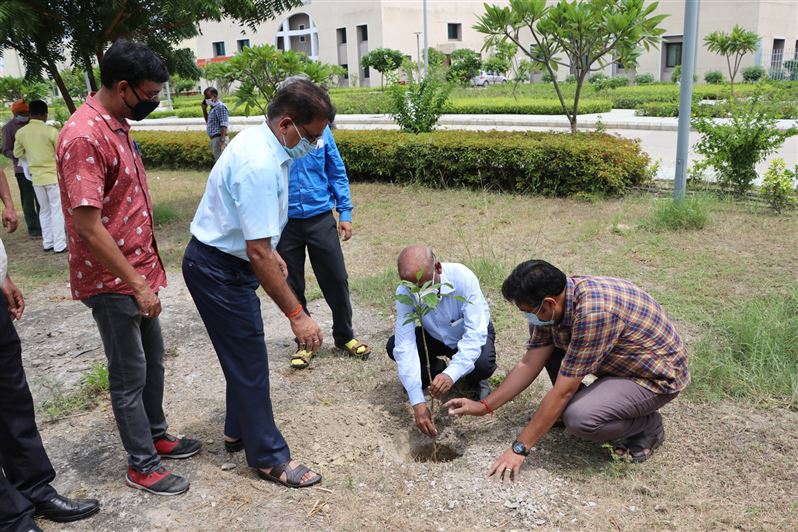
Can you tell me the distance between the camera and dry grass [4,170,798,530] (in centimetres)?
263

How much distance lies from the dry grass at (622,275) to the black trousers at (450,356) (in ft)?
0.75

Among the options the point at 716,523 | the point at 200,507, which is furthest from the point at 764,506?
the point at 200,507

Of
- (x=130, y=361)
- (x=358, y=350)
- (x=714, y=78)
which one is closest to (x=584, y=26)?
(x=358, y=350)

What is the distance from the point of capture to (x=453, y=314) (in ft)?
11.1

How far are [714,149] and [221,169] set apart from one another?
6.39 m

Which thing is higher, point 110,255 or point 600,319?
point 110,255

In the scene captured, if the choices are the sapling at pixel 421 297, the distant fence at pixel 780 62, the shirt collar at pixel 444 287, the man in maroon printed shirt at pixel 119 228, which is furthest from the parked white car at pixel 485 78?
the man in maroon printed shirt at pixel 119 228

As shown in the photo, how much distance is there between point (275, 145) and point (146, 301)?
2.49 ft

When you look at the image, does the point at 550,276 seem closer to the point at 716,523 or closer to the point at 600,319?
the point at 600,319

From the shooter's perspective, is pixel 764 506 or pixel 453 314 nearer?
pixel 764 506

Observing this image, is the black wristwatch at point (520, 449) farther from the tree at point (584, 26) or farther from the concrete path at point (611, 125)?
the concrete path at point (611, 125)

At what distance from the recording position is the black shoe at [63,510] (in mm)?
2570

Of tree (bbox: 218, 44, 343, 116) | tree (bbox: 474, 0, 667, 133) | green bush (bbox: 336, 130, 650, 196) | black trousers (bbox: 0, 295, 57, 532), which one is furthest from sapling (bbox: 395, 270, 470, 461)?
tree (bbox: 474, 0, 667, 133)

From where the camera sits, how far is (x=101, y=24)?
696 cm
